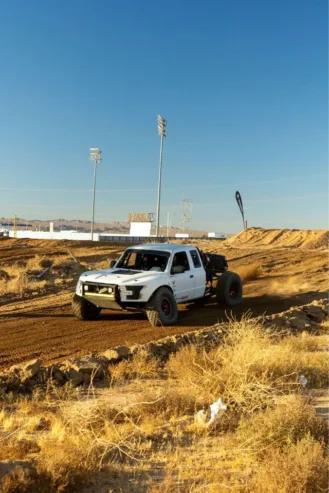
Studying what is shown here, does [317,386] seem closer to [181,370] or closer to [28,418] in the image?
[181,370]

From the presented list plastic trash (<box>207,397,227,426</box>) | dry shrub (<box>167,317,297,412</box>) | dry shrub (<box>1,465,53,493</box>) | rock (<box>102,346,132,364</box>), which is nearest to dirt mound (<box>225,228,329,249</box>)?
rock (<box>102,346,132,364</box>)

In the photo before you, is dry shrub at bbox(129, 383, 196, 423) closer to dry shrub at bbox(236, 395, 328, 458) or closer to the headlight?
dry shrub at bbox(236, 395, 328, 458)

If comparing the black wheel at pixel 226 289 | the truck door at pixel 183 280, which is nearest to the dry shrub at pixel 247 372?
the truck door at pixel 183 280

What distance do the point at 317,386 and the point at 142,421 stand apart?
10.8ft

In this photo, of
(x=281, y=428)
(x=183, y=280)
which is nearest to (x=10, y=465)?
(x=281, y=428)

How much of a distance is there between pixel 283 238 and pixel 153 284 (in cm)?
3784

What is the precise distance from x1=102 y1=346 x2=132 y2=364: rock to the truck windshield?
395cm

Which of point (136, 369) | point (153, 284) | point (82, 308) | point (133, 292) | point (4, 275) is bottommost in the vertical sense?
point (136, 369)

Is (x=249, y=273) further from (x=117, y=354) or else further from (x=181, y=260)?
(x=117, y=354)

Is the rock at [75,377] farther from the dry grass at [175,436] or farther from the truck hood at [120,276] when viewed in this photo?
the truck hood at [120,276]

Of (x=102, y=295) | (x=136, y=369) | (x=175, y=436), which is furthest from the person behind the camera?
(x=102, y=295)

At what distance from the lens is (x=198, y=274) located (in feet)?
45.9

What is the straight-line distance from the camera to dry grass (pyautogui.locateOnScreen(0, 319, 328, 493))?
4.73 meters

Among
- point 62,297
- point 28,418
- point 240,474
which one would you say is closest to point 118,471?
point 240,474
